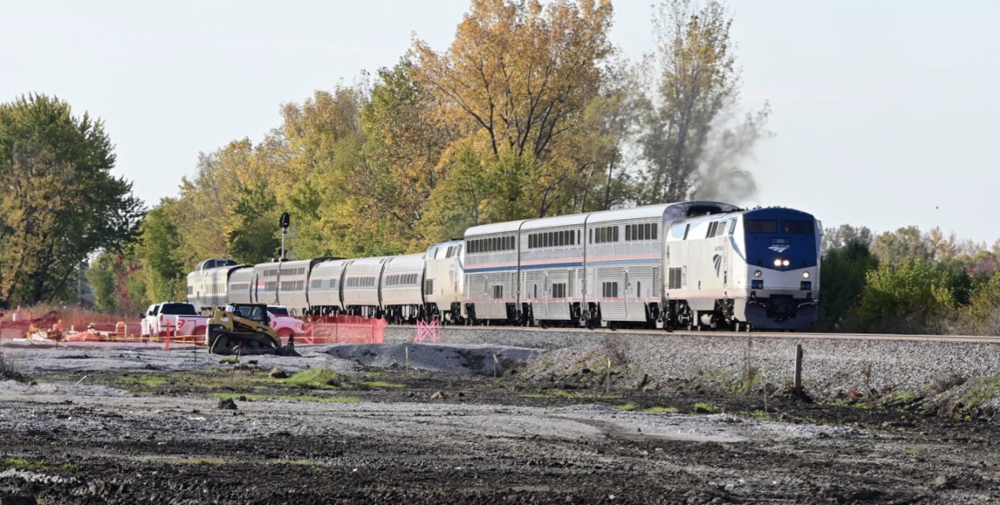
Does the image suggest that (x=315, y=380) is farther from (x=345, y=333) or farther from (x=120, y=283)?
(x=120, y=283)

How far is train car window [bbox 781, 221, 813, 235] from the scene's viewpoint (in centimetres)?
3994

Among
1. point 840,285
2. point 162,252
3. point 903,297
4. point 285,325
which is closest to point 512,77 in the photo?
point 285,325

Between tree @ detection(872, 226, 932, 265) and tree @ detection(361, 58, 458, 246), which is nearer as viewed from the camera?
tree @ detection(361, 58, 458, 246)

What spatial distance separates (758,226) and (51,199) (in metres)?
66.6

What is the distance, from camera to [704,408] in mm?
29094

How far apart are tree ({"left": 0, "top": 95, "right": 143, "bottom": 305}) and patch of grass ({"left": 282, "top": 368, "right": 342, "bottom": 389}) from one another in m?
61.5

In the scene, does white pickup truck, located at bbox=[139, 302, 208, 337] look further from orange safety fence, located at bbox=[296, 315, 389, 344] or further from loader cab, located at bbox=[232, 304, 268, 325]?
loader cab, located at bbox=[232, 304, 268, 325]

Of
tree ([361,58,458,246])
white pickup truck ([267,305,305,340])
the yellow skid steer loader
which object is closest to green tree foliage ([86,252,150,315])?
tree ([361,58,458,246])

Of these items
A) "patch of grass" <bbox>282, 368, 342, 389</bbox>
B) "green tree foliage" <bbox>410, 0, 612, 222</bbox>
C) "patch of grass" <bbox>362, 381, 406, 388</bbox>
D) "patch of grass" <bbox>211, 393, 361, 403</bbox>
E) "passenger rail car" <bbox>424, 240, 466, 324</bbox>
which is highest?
"green tree foliage" <bbox>410, 0, 612, 222</bbox>

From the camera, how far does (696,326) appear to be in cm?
4228

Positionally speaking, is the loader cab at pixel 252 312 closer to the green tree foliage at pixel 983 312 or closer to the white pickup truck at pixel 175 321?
the white pickup truck at pixel 175 321

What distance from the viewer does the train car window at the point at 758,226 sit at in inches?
1547

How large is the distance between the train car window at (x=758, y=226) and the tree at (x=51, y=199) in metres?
65.4

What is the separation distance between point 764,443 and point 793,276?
17312 millimetres
